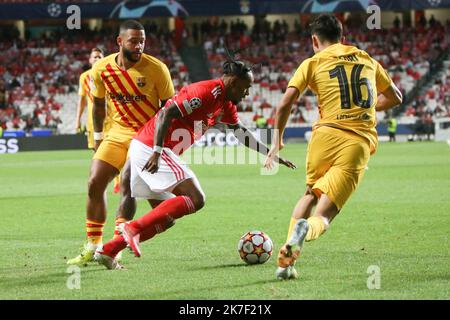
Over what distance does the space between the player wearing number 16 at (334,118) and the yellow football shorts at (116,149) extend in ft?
5.36

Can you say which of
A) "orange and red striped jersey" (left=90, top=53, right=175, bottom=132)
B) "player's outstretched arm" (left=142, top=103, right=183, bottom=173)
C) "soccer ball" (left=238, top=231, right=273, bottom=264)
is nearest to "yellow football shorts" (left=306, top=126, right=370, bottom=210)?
"soccer ball" (left=238, top=231, right=273, bottom=264)

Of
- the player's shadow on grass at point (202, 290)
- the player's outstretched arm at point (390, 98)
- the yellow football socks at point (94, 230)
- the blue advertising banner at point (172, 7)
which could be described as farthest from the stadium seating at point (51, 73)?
the player's shadow on grass at point (202, 290)

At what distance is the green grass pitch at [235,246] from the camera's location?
723cm

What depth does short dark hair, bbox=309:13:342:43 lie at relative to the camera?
811 centimetres

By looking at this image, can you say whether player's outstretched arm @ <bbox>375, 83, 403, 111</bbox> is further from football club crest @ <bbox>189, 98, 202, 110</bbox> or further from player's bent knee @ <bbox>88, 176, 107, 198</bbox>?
player's bent knee @ <bbox>88, 176, 107, 198</bbox>

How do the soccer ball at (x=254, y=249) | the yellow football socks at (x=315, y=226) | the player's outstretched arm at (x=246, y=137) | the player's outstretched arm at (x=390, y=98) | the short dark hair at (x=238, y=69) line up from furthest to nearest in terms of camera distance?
the player's outstretched arm at (x=246, y=137) → the soccer ball at (x=254, y=249) → the player's outstretched arm at (x=390, y=98) → the short dark hair at (x=238, y=69) → the yellow football socks at (x=315, y=226)

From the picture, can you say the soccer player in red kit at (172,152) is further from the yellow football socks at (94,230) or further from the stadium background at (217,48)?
the stadium background at (217,48)

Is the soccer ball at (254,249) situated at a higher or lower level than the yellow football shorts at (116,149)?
lower

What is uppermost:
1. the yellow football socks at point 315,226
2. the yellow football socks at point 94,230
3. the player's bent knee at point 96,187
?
the player's bent knee at point 96,187

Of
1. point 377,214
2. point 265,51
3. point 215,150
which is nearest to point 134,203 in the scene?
point 377,214

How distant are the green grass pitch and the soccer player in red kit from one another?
1.40ft

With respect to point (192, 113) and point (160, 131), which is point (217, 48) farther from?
point (160, 131)

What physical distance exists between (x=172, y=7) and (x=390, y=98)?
1548 inches

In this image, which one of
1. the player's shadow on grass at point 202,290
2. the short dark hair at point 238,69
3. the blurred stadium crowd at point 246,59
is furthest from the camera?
the blurred stadium crowd at point 246,59
